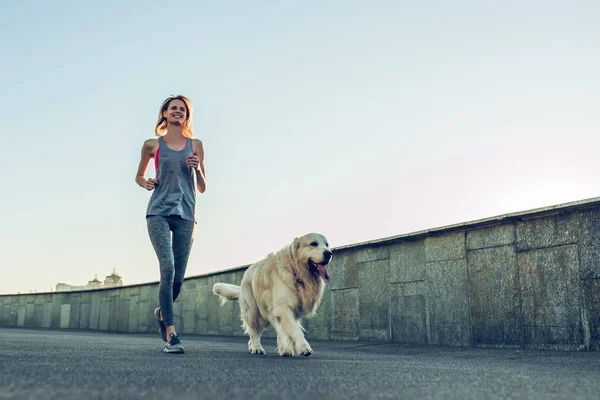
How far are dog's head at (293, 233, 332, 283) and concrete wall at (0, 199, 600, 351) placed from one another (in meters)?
2.11

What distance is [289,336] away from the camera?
220 inches

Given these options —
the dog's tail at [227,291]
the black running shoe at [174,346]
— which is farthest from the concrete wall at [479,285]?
the black running shoe at [174,346]

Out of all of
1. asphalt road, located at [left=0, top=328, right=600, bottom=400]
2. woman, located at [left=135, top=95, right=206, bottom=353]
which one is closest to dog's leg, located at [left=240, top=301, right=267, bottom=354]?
woman, located at [left=135, top=95, right=206, bottom=353]

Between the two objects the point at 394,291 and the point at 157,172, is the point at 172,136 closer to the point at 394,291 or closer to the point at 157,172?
the point at 157,172

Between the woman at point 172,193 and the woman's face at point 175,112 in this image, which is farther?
the woman's face at point 175,112

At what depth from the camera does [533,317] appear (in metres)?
6.45

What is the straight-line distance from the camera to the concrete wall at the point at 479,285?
607 centimetres

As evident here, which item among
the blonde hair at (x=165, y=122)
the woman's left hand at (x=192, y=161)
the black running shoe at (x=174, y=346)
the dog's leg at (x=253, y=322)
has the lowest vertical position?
the black running shoe at (x=174, y=346)

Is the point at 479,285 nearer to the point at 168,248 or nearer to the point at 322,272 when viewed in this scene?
the point at 322,272

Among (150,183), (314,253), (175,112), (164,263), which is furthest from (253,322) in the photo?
(175,112)

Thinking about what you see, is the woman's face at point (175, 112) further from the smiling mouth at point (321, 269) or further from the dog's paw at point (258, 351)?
the dog's paw at point (258, 351)

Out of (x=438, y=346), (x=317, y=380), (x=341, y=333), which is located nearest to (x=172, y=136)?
(x=317, y=380)

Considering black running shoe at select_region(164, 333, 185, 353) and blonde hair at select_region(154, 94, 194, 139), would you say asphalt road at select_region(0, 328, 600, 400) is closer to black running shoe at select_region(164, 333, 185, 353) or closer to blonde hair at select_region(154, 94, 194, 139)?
black running shoe at select_region(164, 333, 185, 353)

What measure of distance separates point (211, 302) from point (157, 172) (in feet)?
28.4
